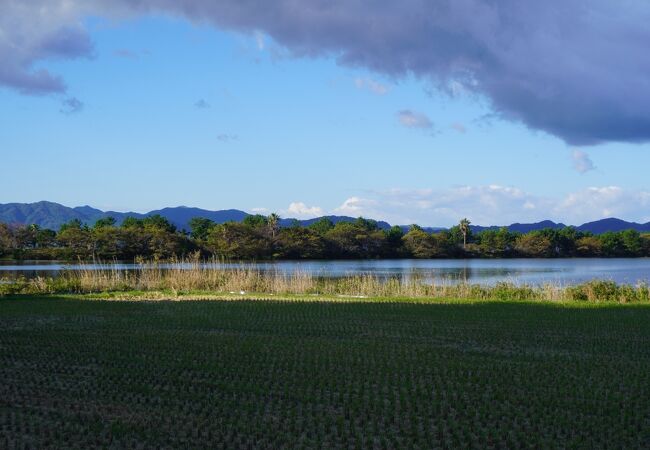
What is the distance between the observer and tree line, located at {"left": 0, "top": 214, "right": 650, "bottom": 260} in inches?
2260

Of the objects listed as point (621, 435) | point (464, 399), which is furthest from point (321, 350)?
point (621, 435)

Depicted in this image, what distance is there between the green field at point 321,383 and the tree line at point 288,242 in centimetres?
4071

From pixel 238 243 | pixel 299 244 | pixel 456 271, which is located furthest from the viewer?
pixel 299 244

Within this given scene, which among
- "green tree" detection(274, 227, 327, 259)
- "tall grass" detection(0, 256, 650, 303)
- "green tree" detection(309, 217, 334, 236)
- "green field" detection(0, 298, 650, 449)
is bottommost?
"green field" detection(0, 298, 650, 449)

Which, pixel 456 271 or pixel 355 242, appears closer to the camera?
pixel 456 271

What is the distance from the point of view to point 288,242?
64.9 metres

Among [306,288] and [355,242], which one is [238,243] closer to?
[355,242]

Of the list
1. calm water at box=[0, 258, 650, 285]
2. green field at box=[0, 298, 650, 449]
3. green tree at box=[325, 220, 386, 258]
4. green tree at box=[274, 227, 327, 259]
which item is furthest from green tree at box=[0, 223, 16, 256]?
green field at box=[0, 298, 650, 449]

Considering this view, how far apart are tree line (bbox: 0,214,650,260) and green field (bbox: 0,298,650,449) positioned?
40.7m

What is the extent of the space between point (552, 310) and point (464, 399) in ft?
39.2

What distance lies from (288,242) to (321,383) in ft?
186

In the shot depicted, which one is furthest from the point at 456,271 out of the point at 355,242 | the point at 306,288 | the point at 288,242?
the point at 355,242

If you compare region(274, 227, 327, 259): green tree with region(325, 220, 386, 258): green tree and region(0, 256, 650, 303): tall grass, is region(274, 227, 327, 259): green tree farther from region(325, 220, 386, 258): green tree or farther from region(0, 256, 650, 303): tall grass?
region(0, 256, 650, 303): tall grass

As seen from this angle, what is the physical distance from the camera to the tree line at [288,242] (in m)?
57.4
